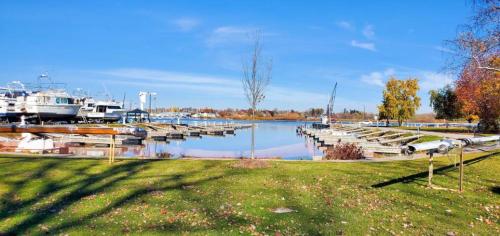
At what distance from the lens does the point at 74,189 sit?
9.80 meters

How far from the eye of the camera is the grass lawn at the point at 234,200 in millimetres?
6969

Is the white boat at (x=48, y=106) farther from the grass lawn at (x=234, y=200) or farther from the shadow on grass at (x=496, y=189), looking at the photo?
the shadow on grass at (x=496, y=189)

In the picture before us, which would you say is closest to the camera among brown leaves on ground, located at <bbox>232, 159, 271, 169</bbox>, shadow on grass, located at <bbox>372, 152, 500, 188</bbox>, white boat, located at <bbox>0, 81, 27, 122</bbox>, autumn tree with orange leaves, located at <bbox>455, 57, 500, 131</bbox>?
shadow on grass, located at <bbox>372, 152, 500, 188</bbox>

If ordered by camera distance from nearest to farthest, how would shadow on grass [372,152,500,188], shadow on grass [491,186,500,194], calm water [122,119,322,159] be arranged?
shadow on grass [491,186,500,194] → shadow on grass [372,152,500,188] → calm water [122,119,322,159]

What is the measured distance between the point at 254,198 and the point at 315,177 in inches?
146

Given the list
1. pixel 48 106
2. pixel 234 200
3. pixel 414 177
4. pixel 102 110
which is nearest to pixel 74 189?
pixel 234 200

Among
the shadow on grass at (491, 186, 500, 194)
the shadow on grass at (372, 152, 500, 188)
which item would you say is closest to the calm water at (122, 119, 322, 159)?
the shadow on grass at (372, 152, 500, 188)

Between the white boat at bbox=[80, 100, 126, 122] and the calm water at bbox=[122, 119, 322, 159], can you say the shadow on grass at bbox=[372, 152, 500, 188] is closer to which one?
the calm water at bbox=[122, 119, 322, 159]

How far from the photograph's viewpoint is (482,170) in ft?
47.8

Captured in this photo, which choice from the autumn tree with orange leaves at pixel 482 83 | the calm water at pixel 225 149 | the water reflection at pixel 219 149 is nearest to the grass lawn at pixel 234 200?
the autumn tree with orange leaves at pixel 482 83

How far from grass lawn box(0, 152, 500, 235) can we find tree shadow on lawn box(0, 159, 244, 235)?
2 centimetres

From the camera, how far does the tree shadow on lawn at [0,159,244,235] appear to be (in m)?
7.16

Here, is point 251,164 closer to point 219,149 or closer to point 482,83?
point 482,83

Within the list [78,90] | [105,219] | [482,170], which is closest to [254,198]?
[105,219]
